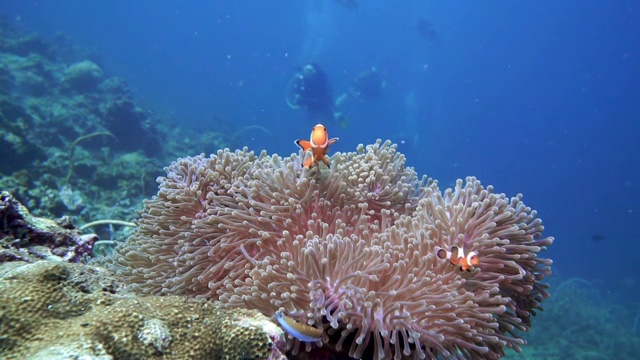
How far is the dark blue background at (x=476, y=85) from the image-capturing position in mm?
59500

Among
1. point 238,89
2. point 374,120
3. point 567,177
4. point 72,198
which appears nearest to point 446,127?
point 374,120

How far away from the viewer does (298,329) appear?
1952mm

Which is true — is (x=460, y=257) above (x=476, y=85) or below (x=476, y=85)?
below

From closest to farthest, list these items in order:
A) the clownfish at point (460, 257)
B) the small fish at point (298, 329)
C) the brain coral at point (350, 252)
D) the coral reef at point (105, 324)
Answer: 1. the coral reef at point (105, 324)
2. the small fish at point (298, 329)
3. the brain coral at point (350, 252)
4. the clownfish at point (460, 257)

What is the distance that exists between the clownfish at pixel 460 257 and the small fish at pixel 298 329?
90cm

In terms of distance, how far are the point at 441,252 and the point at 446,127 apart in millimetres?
81938

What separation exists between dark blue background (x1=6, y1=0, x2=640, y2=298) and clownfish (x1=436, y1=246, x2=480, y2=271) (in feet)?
147

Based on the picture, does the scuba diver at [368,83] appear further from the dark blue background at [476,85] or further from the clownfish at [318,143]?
the clownfish at [318,143]

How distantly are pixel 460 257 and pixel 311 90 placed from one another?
1983 cm

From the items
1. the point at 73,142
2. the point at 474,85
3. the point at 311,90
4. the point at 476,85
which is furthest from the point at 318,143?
the point at 476,85

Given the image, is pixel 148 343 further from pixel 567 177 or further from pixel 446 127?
pixel 446 127

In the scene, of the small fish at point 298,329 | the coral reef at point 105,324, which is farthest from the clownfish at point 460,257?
the coral reef at point 105,324

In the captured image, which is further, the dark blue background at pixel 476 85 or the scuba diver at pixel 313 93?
the dark blue background at pixel 476 85

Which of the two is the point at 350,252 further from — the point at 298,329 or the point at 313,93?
the point at 313,93
